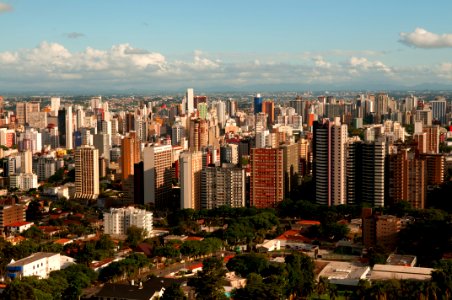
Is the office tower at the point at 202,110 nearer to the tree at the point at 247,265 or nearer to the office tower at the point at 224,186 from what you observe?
the office tower at the point at 224,186

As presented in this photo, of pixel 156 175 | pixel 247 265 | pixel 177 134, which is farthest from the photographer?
pixel 177 134

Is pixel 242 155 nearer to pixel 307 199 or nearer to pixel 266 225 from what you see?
pixel 307 199

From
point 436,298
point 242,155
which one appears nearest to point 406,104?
point 242,155

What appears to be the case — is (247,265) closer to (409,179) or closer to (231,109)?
(409,179)

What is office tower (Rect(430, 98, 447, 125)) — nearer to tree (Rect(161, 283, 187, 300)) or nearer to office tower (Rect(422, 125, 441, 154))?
office tower (Rect(422, 125, 441, 154))

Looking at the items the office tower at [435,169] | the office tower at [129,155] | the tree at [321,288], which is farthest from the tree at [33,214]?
the office tower at [435,169]

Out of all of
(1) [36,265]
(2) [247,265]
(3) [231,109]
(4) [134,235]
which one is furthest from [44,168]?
(3) [231,109]

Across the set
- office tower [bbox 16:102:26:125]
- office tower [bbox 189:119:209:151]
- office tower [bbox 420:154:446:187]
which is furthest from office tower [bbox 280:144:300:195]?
office tower [bbox 16:102:26:125]
